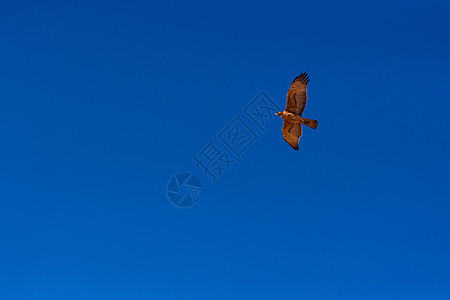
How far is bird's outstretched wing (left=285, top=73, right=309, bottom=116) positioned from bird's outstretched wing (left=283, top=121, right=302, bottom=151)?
3.38 feet

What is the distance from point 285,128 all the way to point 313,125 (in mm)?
1899

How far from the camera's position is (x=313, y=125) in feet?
61.9

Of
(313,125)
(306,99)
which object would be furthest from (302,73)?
(313,125)

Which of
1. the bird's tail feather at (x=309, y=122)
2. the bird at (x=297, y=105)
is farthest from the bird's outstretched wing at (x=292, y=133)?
the bird's tail feather at (x=309, y=122)

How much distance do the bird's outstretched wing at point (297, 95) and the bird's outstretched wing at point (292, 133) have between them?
103 centimetres

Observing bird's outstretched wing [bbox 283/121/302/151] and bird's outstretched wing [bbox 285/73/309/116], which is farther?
bird's outstretched wing [bbox 283/121/302/151]

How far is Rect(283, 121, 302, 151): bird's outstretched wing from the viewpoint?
2008cm

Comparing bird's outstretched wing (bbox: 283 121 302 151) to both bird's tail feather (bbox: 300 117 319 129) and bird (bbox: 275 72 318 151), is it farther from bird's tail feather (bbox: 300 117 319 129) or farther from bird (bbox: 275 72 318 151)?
bird's tail feather (bbox: 300 117 319 129)

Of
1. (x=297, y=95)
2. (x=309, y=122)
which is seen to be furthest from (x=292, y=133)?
(x=297, y=95)

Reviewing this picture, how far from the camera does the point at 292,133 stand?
20469 millimetres

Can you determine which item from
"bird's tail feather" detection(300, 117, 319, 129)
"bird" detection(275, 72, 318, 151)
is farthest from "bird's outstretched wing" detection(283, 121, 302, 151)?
"bird's tail feather" detection(300, 117, 319, 129)

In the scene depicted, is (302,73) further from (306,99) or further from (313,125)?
(313,125)

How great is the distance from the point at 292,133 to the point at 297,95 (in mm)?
2349

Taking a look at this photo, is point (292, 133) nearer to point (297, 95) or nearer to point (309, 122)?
point (309, 122)
